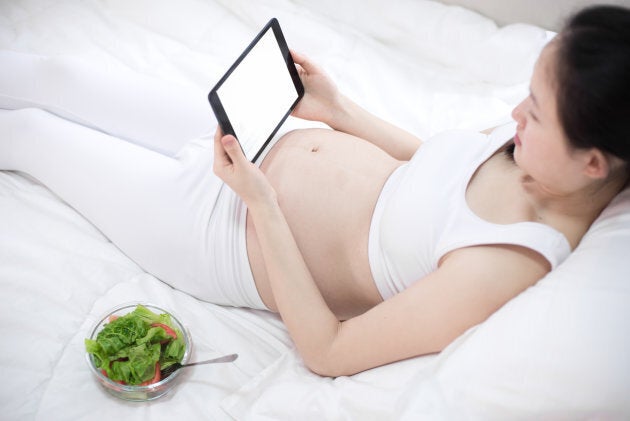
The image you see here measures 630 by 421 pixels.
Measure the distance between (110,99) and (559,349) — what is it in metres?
0.97

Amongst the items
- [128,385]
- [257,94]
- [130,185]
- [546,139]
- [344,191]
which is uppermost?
[546,139]

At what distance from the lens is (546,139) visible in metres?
0.79

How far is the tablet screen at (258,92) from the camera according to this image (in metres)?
0.93

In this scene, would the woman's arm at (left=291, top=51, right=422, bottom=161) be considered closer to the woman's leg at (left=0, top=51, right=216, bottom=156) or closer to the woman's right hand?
the woman's right hand

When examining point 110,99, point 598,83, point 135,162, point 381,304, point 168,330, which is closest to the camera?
point 598,83

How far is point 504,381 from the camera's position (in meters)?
0.76

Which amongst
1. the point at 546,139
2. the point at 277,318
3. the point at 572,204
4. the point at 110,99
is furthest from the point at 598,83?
Answer: the point at 110,99

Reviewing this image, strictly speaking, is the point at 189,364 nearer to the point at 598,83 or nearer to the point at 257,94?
the point at 257,94

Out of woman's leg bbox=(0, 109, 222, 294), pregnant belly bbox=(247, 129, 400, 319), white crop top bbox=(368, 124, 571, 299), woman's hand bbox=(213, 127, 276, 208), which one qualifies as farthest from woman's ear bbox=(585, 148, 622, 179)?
woman's leg bbox=(0, 109, 222, 294)

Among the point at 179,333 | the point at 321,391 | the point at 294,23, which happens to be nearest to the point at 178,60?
the point at 294,23

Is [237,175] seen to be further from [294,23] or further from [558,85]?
[294,23]

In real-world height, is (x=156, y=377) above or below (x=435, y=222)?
below

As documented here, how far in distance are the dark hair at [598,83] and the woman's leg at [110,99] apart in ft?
2.25

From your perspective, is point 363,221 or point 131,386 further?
point 363,221
